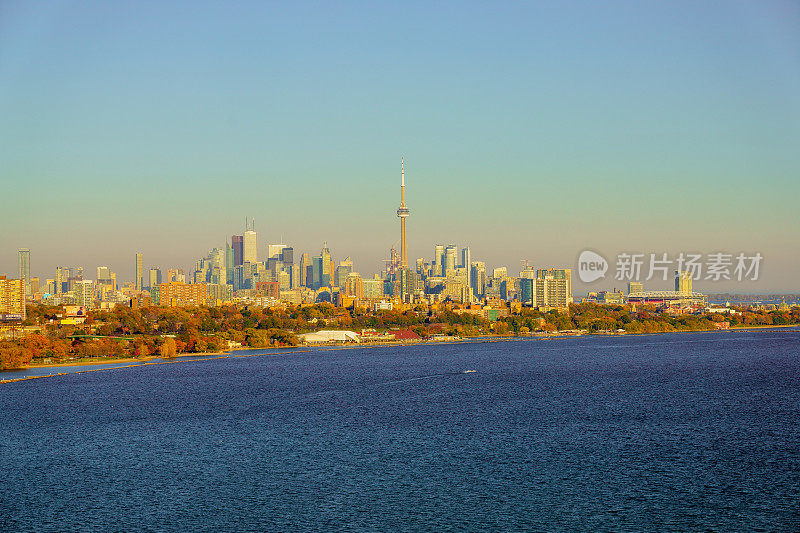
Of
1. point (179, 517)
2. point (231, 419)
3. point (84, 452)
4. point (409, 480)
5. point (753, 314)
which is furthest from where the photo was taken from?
point (753, 314)

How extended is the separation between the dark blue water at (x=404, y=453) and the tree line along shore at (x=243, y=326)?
51.3ft

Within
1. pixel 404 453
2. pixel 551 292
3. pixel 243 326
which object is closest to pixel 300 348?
pixel 243 326

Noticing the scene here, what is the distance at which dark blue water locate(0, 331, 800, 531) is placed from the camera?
1758 centimetres

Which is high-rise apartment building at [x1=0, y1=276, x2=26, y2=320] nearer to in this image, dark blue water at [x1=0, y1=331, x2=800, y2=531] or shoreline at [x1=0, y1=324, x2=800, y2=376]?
shoreline at [x1=0, y1=324, x2=800, y2=376]

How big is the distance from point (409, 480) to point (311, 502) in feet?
9.15

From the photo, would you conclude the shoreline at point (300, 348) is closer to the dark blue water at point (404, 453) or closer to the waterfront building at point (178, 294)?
the dark blue water at point (404, 453)

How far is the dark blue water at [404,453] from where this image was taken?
17578 mm

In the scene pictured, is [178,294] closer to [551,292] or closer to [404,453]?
[551,292]

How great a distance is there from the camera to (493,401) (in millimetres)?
33438

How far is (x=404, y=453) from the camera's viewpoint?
2327cm

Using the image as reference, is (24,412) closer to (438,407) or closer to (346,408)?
(346,408)

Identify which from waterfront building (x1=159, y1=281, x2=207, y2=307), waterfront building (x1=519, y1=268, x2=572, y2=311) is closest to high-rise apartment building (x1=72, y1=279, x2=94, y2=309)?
waterfront building (x1=159, y1=281, x2=207, y2=307)

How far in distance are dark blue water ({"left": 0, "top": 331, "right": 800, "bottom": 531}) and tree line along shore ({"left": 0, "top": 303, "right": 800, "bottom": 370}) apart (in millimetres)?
15648

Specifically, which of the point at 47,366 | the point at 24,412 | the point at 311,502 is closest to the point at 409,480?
the point at 311,502
